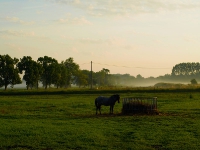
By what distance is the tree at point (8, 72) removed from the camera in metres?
105

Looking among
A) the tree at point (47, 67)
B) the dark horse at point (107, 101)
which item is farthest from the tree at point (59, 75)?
the dark horse at point (107, 101)

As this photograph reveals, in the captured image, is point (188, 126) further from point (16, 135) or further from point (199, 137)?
point (16, 135)

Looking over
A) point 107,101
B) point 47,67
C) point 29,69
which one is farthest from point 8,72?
point 107,101

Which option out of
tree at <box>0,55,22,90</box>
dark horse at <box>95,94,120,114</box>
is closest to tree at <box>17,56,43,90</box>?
tree at <box>0,55,22,90</box>

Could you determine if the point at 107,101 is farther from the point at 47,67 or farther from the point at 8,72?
the point at 47,67

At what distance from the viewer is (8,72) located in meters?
105

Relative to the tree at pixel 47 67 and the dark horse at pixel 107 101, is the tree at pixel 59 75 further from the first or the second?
the dark horse at pixel 107 101

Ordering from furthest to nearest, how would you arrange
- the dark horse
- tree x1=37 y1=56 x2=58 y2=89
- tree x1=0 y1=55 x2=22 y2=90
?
tree x1=37 y1=56 x2=58 y2=89, tree x1=0 y1=55 x2=22 y2=90, the dark horse

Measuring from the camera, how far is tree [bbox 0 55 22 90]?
105 metres

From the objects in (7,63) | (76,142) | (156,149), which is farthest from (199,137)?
(7,63)

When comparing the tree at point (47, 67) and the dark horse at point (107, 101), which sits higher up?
the tree at point (47, 67)

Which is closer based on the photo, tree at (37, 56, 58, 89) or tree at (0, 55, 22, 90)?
tree at (0, 55, 22, 90)

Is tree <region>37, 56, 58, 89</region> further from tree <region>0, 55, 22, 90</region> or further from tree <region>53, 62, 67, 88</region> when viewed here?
tree <region>0, 55, 22, 90</region>

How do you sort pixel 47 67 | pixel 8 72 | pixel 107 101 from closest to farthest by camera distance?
pixel 107 101 → pixel 8 72 → pixel 47 67
